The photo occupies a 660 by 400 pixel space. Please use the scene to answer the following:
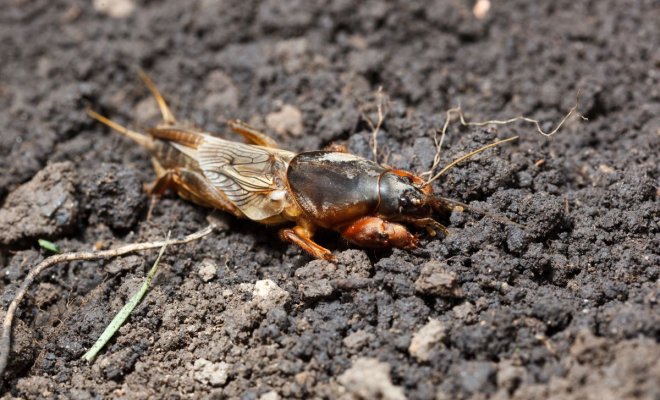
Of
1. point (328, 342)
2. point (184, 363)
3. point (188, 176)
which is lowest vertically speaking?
point (184, 363)

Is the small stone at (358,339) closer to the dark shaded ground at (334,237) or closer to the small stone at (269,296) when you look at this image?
the dark shaded ground at (334,237)

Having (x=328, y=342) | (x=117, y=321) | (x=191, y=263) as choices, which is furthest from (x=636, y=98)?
(x=117, y=321)

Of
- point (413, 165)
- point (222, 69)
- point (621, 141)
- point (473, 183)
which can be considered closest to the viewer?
point (473, 183)

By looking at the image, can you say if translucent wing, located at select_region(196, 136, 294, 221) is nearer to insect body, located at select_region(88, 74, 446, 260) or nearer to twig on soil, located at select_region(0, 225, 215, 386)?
insect body, located at select_region(88, 74, 446, 260)

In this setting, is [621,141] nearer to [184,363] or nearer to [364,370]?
[364,370]

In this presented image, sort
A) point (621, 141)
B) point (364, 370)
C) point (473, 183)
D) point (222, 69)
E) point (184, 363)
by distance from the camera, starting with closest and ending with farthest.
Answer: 1. point (364, 370)
2. point (184, 363)
3. point (473, 183)
4. point (621, 141)
5. point (222, 69)
